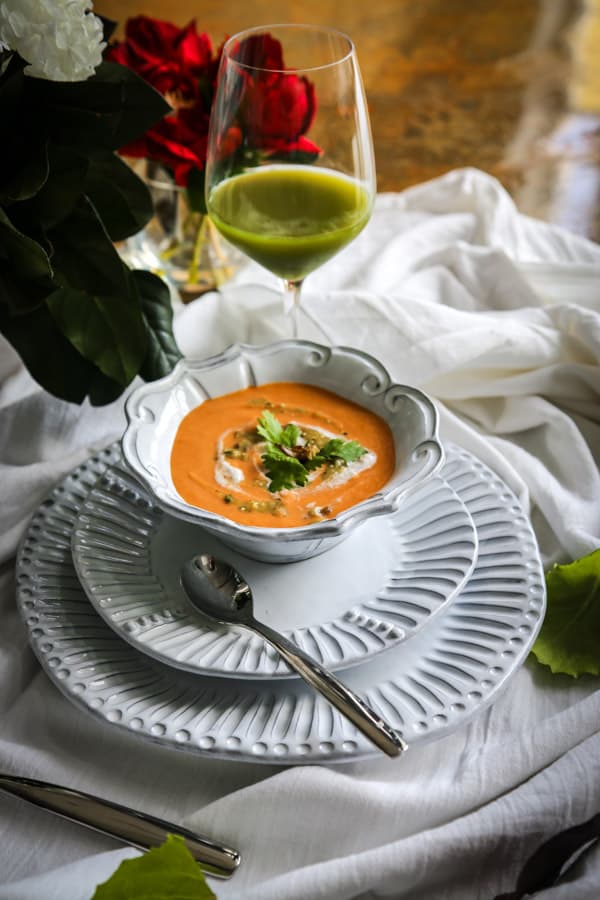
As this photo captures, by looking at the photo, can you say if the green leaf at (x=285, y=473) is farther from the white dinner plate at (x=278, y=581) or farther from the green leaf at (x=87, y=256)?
the green leaf at (x=87, y=256)

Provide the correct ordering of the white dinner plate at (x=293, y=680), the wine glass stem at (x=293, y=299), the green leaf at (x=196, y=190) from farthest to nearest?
the green leaf at (x=196, y=190) < the wine glass stem at (x=293, y=299) < the white dinner plate at (x=293, y=680)

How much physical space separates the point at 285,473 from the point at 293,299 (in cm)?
38

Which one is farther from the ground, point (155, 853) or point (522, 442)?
point (155, 853)

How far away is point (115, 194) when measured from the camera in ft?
3.71

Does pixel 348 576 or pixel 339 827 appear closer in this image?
pixel 339 827

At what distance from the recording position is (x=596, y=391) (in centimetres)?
131

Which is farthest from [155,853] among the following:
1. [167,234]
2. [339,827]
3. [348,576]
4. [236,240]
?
[167,234]

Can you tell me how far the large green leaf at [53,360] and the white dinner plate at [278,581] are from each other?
13 cm

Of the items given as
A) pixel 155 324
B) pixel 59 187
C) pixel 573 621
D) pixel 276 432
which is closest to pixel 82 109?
pixel 59 187

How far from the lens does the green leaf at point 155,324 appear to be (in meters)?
1.24

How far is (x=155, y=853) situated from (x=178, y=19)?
102 inches

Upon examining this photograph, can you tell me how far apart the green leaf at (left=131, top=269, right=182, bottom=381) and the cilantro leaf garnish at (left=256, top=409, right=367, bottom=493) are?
0.70ft

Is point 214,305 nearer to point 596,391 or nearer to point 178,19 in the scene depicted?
point 596,391

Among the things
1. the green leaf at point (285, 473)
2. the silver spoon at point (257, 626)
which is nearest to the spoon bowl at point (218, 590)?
the silver spoon at point (257, 626)
